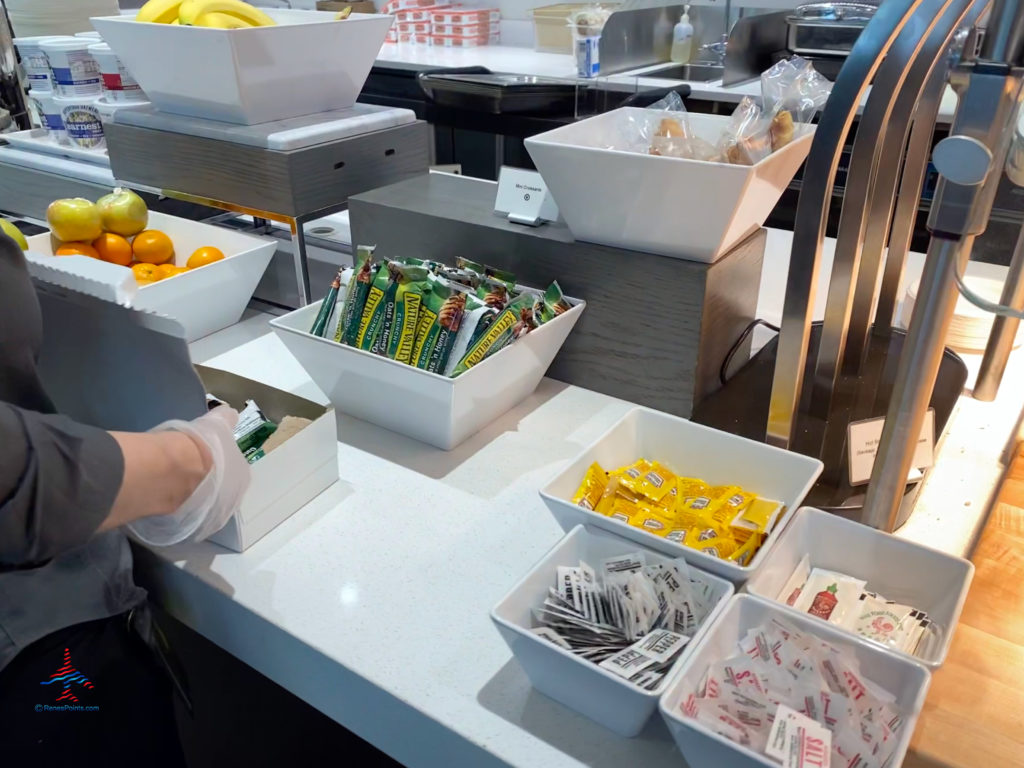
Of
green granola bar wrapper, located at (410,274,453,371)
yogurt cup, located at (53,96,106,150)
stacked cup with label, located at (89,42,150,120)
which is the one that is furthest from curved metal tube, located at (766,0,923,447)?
yogurt cup, located at (53,96,106,150)

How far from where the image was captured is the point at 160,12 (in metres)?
1.24

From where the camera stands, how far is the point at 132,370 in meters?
0.75

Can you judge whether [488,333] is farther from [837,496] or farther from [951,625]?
[951,625]

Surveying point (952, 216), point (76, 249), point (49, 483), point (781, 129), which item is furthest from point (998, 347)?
point (76, 249)

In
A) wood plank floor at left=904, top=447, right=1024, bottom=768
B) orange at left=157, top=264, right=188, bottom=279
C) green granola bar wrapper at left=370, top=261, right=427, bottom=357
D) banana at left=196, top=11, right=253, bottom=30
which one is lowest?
wood plank floor at left=904, top=447, right=1024, bottom=768

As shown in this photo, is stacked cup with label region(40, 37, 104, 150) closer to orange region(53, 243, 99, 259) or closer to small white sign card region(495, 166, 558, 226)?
orange region(53, 243, 99, 259)

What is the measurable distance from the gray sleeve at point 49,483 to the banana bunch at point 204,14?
0.79m

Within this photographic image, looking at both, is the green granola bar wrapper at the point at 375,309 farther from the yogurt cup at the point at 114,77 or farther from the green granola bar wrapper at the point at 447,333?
the yogurt cup at the point at 114,77

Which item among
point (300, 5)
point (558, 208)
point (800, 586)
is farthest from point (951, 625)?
point (300, 5)

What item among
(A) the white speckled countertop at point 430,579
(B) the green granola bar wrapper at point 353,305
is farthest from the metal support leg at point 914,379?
(B) the green granola bar wrapper at point 353,305

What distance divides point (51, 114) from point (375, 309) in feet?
3.52

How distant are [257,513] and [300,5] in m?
4.22

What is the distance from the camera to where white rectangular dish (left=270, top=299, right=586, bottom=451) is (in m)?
0.88

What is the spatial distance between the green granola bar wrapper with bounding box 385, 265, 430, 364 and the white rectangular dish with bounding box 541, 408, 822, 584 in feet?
0.79
